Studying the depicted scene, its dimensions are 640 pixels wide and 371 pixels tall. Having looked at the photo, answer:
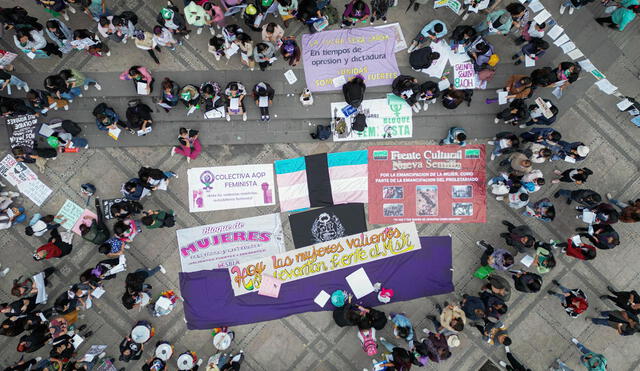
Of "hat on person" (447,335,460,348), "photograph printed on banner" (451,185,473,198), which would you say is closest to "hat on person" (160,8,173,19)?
"photograph printed on banner" (451,185,473,198)

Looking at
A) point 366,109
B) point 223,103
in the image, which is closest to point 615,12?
point 366,109

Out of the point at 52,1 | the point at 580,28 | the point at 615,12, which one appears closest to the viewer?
the point at 52,1

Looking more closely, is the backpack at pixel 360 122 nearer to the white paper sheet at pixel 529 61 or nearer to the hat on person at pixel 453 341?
the white paper sheet at pixel 529 61

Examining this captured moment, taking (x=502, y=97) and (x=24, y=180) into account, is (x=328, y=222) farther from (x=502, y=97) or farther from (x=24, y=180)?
(x=24, y=180)

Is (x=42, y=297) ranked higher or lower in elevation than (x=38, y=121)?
lower

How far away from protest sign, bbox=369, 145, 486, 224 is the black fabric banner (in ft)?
1.47

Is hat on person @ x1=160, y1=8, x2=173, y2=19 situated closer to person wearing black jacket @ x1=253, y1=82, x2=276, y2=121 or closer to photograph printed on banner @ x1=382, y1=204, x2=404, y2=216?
person wearing black jacket @ x1=253, y1=82, x2=276, y2=121

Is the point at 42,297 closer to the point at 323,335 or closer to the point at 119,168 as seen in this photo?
the point at 119,168

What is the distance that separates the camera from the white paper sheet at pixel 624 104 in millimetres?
10029

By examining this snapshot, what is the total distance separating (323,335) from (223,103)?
739 centimetres

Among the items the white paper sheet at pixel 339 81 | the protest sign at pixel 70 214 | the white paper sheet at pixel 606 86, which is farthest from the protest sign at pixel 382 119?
the protest sign at pixel 70 214

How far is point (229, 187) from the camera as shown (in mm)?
10250

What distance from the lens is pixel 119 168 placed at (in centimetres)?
1027

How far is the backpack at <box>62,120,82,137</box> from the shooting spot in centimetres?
976
